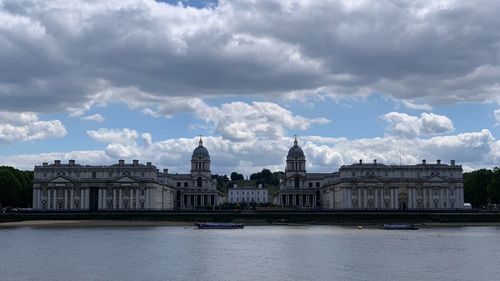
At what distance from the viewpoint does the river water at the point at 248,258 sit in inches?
2104

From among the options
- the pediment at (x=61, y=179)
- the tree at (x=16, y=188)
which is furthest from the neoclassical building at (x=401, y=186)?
the tree at (x=16, y=188)

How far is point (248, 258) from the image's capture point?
2525 inches

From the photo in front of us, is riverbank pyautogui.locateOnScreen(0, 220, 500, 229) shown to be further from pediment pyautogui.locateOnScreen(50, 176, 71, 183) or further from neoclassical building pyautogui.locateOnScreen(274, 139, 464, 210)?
neoclassical building pyautogui.locateOnScreen(274, 139, 464, 210)

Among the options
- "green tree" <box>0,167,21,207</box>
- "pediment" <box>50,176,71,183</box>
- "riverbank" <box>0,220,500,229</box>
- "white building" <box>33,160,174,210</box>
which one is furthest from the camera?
"white building" <box>33,160,174,210</box>

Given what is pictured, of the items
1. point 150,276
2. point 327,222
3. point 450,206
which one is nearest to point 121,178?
point 327,222

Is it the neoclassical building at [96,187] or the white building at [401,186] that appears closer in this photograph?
the neoclassical building at [96,187]

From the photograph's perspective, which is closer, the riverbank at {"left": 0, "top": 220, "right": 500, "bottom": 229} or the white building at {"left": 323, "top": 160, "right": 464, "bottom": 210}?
the riverbank at {"left": 0, "top": 220, "right": 500, "bottom": 229}

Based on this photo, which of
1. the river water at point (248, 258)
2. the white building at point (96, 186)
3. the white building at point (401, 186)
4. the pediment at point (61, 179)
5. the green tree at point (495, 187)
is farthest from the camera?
the white building at point (401, 186)

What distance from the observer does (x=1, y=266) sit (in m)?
57.0

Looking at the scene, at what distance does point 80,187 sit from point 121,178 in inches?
352

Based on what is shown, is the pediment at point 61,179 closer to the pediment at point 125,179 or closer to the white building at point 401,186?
the pediment at point 125,179

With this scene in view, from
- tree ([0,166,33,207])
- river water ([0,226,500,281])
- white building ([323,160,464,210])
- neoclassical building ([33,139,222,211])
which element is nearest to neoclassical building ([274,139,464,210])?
white building ([323,160,464,210])

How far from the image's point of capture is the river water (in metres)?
53.4

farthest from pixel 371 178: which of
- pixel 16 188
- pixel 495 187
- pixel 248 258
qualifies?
pixel 248 258
